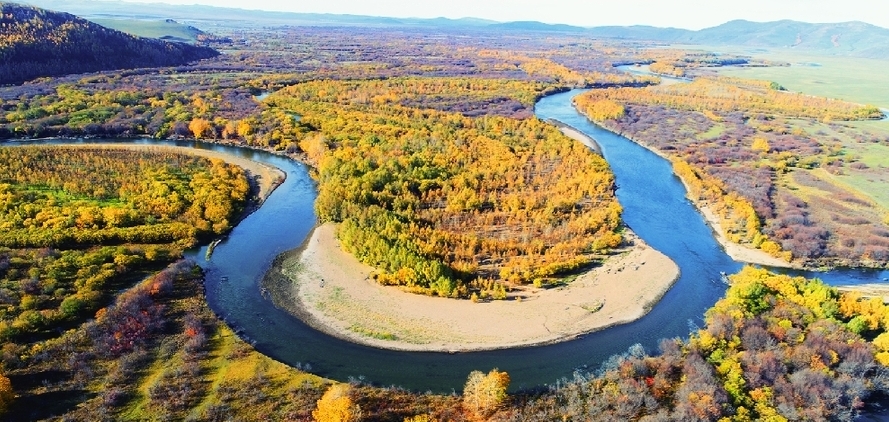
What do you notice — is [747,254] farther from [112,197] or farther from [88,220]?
[112,197]

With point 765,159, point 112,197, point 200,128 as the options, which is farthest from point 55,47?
point 765,159

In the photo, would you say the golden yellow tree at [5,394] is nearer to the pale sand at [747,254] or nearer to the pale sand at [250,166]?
the pale sand at [250,166]

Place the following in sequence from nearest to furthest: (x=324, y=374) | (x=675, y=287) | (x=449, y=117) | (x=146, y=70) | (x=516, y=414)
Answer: (x=516, y=414) → (x=324, y=374) → (x=675, y=287) → (x=449, y=117) → (x=146, y=70)

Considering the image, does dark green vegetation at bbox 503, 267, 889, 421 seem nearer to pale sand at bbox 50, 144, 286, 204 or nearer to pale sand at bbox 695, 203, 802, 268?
pale sand at bbox 695, 203, 802, 268

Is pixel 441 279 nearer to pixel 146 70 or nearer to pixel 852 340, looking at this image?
pixel 852 340

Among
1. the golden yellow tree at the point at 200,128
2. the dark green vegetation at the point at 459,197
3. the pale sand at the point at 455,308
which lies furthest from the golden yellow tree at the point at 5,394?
the golden yellow tree at the point at 200,128

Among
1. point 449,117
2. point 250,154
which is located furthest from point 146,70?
point 449,117
